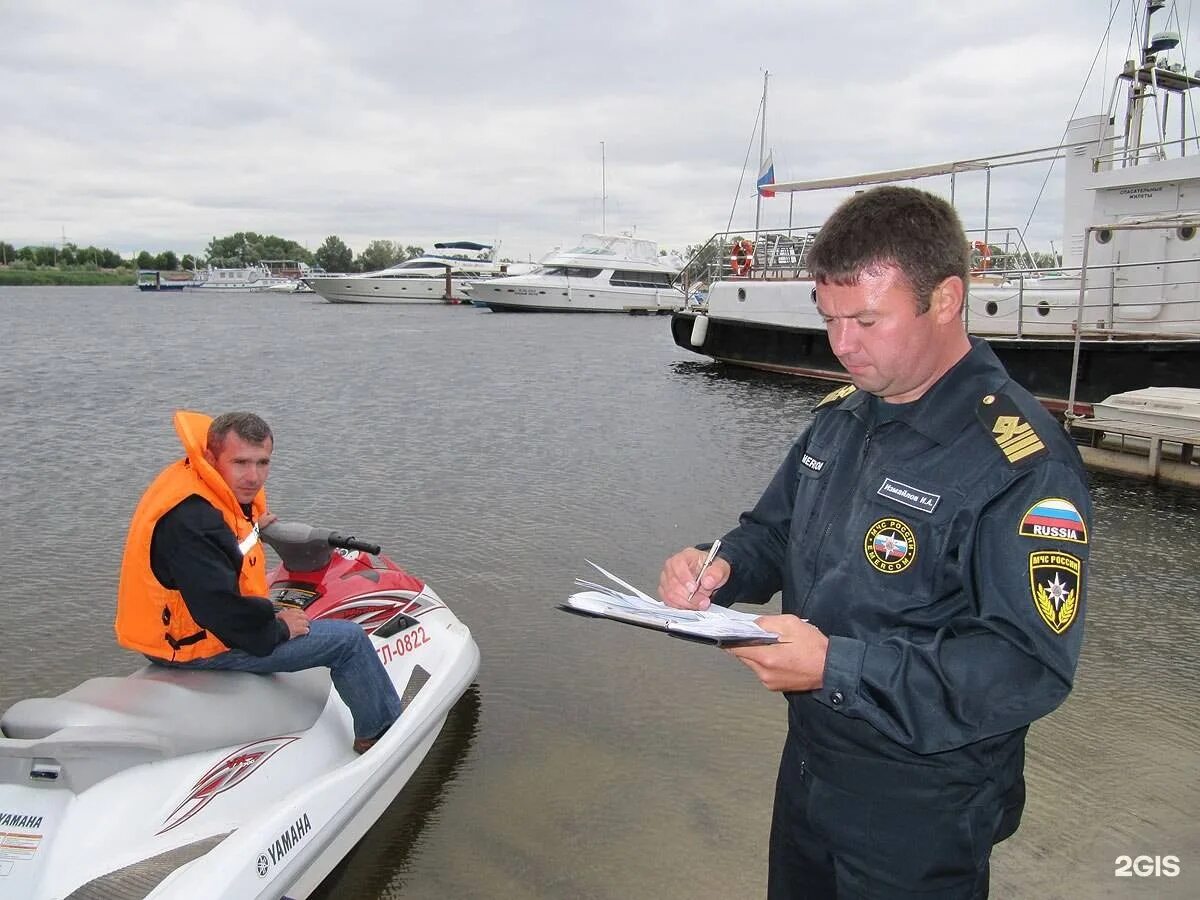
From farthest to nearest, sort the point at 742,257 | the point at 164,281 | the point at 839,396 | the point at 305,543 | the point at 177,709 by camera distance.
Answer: the point at 164,281, the point at 742,257, the point at 305,543, the point at 177,709, the point at 839,396

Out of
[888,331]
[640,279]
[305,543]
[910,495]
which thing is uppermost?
[640,279]

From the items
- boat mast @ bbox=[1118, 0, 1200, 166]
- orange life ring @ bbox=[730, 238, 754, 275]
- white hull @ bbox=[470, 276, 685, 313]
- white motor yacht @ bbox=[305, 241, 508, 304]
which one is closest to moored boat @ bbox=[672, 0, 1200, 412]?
boat mast @ bbox=[1118, 0, 1200, 166]

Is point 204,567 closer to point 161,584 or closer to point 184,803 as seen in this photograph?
point 161,584

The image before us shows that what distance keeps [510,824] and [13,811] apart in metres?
2.21

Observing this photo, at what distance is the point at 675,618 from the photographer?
1.72 m

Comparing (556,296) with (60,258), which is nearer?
(556,296)

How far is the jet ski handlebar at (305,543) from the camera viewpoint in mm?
4582

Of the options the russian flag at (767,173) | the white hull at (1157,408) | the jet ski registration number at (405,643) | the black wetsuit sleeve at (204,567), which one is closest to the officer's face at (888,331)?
the black wetsuit sleeve at (204,567)

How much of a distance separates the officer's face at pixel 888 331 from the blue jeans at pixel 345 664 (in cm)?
280

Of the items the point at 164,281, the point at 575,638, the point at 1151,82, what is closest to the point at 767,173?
the point at 1151,82

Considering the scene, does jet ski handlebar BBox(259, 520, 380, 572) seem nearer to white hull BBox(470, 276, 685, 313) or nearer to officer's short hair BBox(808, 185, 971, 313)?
officer's short hair BBox(808, 185, 971, 313)

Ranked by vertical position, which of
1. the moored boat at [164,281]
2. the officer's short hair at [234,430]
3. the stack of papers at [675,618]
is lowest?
the stack of papers at [675,618]

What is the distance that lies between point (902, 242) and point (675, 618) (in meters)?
0.87
